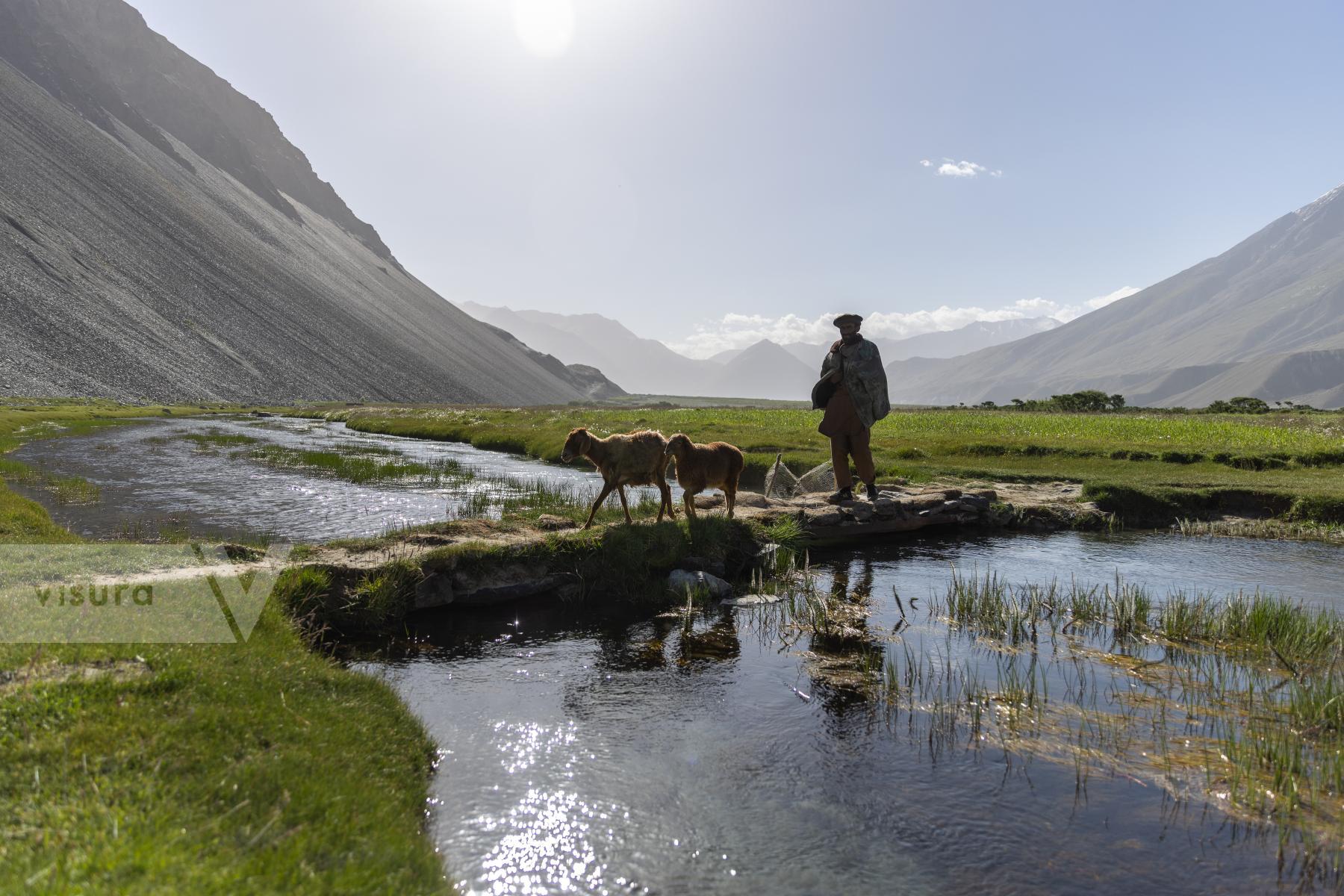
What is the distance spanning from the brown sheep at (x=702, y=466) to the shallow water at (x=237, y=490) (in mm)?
7511

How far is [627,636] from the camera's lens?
12164mm

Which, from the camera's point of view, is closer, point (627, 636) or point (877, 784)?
point (877, 784)

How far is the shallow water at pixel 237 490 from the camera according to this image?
18812mm

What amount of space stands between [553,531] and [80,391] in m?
106

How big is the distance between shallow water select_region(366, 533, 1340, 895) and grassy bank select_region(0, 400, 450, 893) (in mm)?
941

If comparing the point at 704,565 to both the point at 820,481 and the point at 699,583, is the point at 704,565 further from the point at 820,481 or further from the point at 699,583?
the point at 820,481

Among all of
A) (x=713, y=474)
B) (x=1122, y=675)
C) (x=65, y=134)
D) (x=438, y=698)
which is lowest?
(x=438, y=698)

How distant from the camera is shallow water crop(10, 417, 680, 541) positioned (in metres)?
18.8

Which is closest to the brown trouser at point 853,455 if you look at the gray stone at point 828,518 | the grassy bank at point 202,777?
the gray stone at point 828,518

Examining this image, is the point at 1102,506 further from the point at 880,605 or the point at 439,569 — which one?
the point at 439,569

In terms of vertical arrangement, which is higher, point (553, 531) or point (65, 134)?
point (65, 134)

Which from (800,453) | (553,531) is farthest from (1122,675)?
(800,453)

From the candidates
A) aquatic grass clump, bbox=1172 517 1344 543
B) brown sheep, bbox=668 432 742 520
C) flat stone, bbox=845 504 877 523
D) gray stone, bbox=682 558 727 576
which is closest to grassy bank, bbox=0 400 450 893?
A: gray stone, bbox=682 558 727 576

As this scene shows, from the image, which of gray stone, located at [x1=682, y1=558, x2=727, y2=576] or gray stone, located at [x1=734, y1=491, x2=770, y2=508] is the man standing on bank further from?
gray stone, located at [x1=682, y1=558, x2=727, y2=576]
